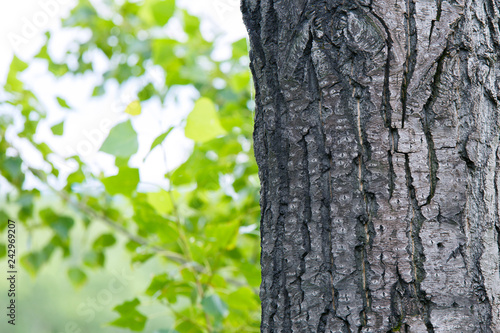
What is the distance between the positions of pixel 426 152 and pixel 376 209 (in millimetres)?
74

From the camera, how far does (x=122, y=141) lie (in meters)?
0.65

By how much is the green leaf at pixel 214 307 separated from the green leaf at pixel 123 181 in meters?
0.24

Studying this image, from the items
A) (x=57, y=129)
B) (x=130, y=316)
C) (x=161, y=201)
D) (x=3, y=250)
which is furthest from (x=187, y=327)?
(x=3, y=250)

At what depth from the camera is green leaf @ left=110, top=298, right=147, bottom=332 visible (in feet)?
2.41

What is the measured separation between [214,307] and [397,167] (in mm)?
414

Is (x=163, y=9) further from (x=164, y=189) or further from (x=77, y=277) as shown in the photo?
(x=77, y=277)

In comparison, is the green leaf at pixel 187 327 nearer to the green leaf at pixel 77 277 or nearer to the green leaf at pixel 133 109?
the green leaf at pixel 133 109

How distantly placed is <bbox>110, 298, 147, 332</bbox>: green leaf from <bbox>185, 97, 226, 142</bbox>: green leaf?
316 millimetres

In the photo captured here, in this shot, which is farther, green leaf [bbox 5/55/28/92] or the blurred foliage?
green leaf [bbox 5/55/28/92]

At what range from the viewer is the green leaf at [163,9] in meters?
1.06

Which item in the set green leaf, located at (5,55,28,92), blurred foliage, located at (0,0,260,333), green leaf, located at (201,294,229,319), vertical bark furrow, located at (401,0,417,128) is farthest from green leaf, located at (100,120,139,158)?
green leaf, located at (5,55,28,92)

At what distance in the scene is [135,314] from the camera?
2.43 feet

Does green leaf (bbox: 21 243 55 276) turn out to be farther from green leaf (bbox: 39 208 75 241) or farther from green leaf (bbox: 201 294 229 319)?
green leaf (bbox: 201 294 229 319)

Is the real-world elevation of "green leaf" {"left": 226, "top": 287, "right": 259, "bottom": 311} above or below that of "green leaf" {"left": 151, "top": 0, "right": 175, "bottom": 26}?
below
